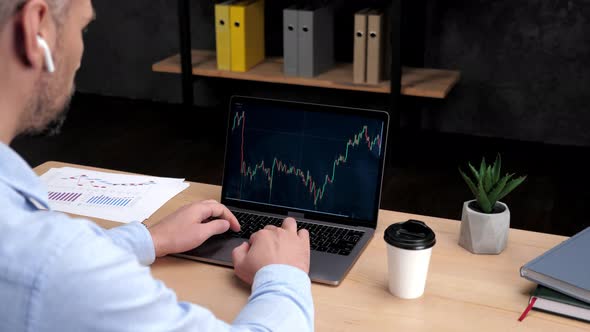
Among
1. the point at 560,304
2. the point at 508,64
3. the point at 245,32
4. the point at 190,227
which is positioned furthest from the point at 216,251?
the point at 508,64

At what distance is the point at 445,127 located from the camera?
155 inches

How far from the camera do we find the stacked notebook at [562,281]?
1113 millimetres

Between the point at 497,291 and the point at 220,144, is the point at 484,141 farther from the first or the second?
the point at 497,291

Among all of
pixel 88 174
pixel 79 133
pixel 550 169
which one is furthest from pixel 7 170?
pixel 79 133

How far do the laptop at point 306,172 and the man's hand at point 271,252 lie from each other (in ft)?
0.30

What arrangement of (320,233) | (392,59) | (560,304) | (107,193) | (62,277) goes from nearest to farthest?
(62,277), (560,304), (320,233), (107,193), (392,59)

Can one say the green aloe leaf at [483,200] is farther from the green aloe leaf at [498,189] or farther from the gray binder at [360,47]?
the gray binder at [360,47]

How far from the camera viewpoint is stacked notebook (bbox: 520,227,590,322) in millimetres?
1113

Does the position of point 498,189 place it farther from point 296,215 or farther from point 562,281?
point 296,215

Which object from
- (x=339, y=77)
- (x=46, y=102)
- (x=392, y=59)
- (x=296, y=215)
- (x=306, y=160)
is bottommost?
(x=339, y=77)

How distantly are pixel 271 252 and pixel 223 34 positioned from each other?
2.74 meters

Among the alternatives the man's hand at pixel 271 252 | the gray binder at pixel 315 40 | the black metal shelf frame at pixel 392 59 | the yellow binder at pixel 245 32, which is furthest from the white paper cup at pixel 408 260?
the yellow binder at pixel 245 32

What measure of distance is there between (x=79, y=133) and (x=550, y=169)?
2.51 m

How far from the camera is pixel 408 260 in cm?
A: 116
